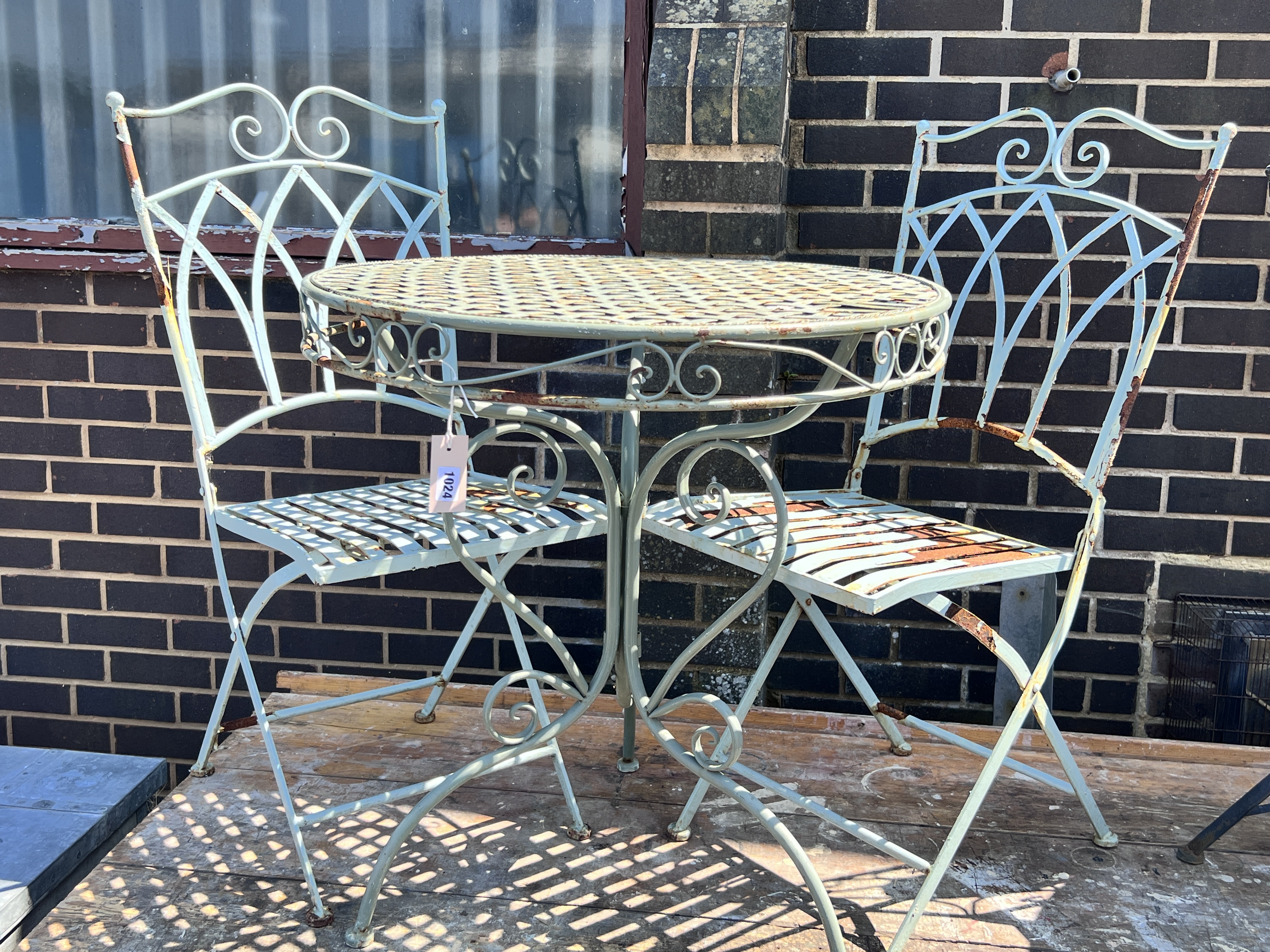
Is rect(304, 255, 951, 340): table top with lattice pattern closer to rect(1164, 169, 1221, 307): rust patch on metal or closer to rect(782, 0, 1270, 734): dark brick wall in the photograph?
rect(1164, 169, 1221, 307): rust patch on metal

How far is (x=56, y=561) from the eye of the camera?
9.68 feet

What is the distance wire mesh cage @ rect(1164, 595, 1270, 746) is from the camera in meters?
2.71

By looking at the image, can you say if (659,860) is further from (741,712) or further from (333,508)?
(333,508)

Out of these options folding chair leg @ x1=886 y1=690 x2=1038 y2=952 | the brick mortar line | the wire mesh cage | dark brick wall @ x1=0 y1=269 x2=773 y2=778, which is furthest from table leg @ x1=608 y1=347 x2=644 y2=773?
the wire mesh cage

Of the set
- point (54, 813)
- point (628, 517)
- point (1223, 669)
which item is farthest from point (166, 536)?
point (1223, 669)

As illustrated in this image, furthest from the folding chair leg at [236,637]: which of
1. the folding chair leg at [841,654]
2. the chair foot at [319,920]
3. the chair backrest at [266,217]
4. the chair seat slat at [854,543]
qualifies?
the folding chair leg at [841,654]

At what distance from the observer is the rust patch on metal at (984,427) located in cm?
214

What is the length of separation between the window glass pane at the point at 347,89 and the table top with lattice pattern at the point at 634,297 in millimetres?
582

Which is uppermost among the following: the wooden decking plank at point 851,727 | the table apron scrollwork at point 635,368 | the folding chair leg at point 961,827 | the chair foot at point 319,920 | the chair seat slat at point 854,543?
the table apron scrollwork at point 635,368

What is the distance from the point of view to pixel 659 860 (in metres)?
2.09

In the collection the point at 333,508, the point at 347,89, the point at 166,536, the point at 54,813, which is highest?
the point at 347,89

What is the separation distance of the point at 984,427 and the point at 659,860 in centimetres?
101

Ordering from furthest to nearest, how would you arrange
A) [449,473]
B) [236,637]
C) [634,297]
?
[236,637] < [634,297] < [449,473]

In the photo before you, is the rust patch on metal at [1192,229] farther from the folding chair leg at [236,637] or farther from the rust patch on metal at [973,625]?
the folding chair leg at [236,637]
